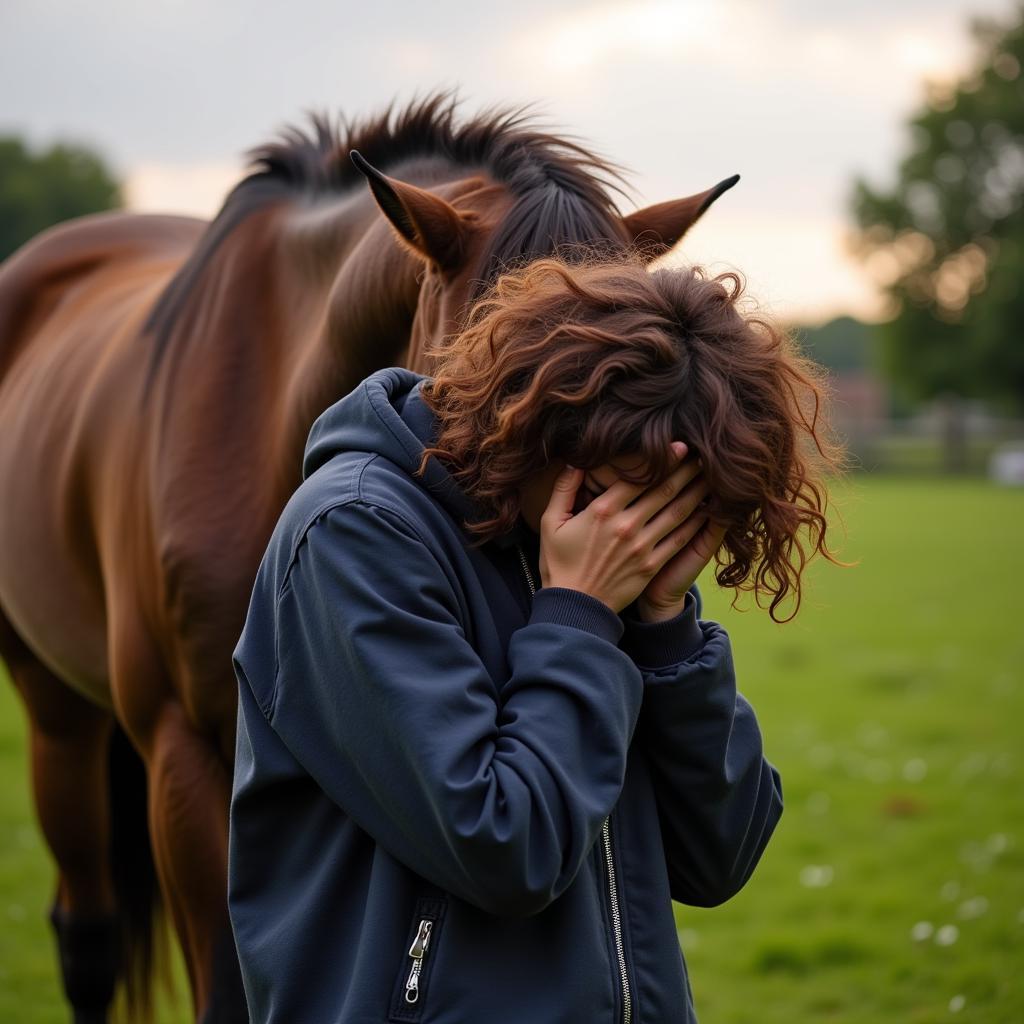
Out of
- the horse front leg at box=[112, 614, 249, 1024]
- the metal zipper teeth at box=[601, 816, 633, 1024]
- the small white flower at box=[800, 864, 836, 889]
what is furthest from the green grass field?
the horse front leg at box=[112, 614, 249, 1024]

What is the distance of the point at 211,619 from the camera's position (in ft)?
8.09

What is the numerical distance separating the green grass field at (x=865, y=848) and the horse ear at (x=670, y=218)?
0.60 meters

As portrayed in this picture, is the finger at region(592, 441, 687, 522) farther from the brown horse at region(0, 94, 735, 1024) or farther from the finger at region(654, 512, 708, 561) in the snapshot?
the brown horse at region(0, 94, 735, 1024)

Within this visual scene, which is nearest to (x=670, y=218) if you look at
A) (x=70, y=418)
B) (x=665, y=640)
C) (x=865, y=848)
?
(x=665, y=640)

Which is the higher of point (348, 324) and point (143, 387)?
point (348, 324)

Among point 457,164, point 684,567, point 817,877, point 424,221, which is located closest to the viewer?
point 684,567

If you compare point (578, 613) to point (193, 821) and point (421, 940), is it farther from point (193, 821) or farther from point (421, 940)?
point (193, 821)

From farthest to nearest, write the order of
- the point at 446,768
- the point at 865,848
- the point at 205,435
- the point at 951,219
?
the point at 951,219 → the point at 865,848 → the point at 205,435 → the point at 446,768

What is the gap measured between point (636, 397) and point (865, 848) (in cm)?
421

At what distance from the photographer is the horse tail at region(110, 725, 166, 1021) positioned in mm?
3582

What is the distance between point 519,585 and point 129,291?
2666 mm

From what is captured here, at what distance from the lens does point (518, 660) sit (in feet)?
4.49

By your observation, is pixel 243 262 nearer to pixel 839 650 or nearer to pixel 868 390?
pixel 839 650

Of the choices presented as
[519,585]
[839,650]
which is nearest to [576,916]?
[519,585]
